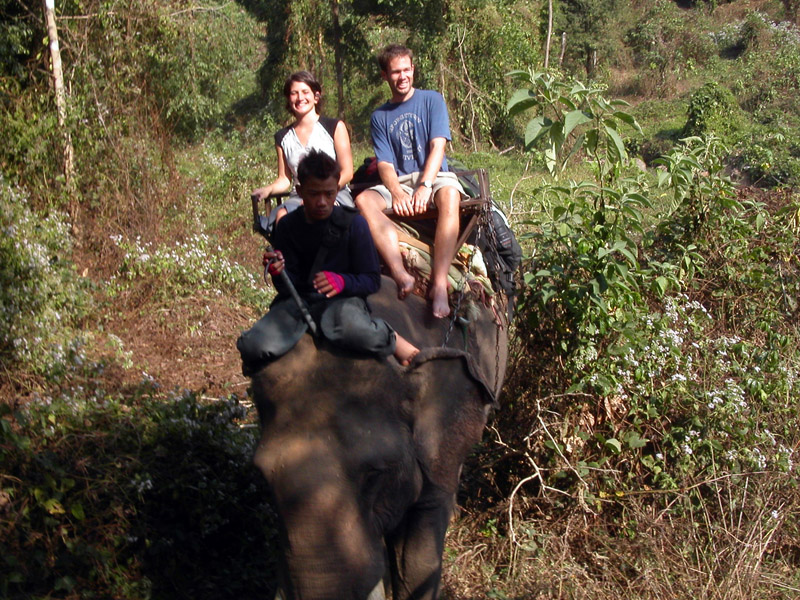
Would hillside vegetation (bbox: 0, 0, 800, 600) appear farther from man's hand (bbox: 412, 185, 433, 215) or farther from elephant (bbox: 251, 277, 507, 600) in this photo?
elephant (bbox: 251, 277, 507, 600)

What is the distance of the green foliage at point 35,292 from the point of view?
603cm

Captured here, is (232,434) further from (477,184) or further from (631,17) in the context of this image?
(631,17)

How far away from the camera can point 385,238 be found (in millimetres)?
4543

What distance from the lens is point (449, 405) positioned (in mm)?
3686

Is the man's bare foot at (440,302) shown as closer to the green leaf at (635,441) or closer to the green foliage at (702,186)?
the green leaf at (635,441)

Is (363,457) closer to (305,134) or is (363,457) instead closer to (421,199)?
(421,199)

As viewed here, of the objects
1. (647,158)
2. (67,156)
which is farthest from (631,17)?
(67,156)

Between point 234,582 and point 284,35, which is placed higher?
point 284,35

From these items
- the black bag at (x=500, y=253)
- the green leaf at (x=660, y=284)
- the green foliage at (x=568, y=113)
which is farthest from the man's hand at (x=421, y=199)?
the green leaf at (x=660, y=284)

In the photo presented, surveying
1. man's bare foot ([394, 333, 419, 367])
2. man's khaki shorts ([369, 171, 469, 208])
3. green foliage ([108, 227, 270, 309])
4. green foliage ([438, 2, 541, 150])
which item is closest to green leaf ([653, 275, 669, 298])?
man's khaki shorts ([369, 171, 469, 208])

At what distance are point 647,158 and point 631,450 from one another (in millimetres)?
14235

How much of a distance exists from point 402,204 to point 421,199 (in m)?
0.12

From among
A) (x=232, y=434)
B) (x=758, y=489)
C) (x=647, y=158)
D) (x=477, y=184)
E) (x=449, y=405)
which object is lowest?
(x=647, y=158)

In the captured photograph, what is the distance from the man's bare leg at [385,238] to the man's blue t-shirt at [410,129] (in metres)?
0.35
